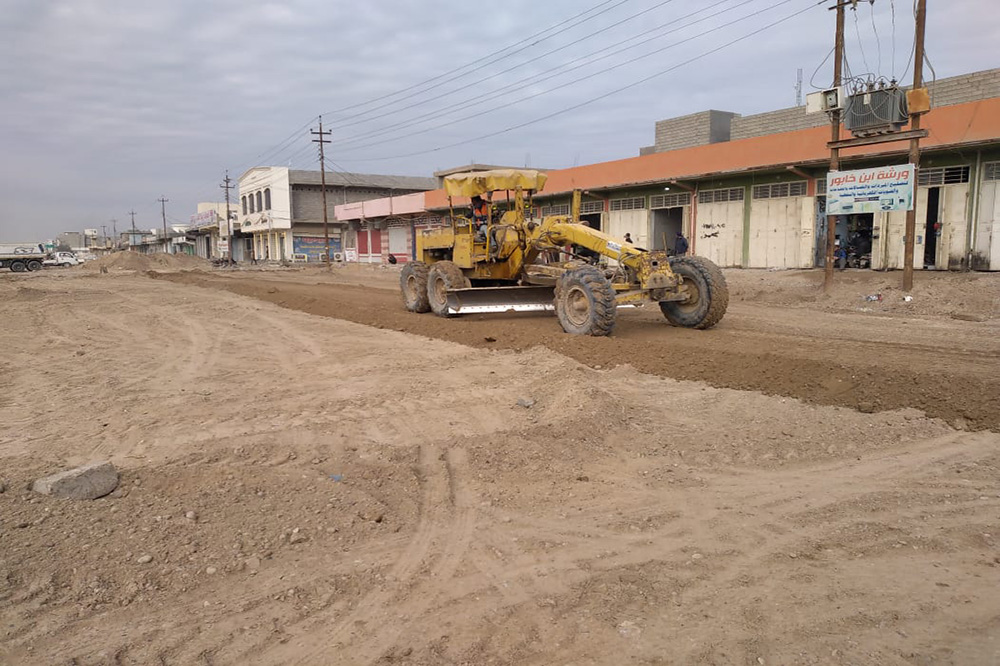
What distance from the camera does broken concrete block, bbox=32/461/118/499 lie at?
4449mm

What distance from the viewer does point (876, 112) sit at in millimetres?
16297

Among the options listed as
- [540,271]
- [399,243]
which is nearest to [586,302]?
[540,271]

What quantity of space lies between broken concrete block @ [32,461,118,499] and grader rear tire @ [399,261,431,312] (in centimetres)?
1054

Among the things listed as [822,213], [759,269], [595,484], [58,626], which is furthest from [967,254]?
[58,626]

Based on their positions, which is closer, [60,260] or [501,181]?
[501,181]

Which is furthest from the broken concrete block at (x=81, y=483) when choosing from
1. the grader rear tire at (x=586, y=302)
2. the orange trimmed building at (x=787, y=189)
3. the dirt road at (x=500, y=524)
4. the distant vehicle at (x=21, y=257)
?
the distant vehicle at (x=21, y=257)

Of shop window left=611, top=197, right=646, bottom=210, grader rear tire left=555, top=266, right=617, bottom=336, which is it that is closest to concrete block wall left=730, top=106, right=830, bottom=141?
shop window left=611, top=197, right=646, bottom=210

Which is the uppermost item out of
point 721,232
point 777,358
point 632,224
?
point 632,224

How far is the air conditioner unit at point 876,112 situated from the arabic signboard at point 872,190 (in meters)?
1.01

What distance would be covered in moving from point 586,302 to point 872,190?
1016 centimetres

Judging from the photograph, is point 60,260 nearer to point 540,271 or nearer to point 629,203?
point 629,203

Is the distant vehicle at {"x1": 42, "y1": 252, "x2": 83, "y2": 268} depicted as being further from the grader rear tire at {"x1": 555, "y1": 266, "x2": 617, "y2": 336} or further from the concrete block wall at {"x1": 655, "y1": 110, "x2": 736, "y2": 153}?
the grader rear tire at {"x1": 555, "y1": 266, "x2": 617, "y2": 336}

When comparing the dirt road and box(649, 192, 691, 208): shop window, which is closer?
the dirt road

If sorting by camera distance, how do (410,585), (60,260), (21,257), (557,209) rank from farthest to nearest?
(60,260) → (21,257) → (557,209) → (410,585)
